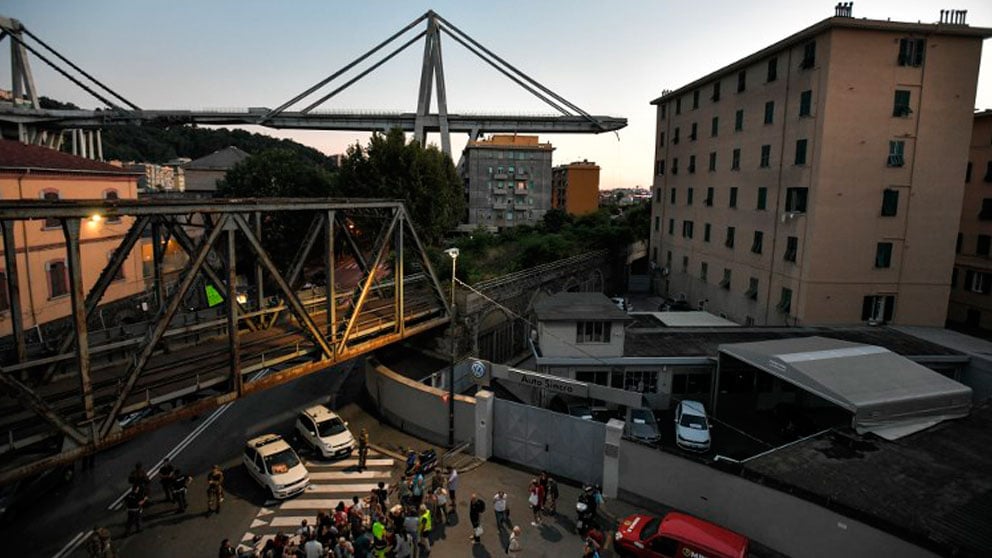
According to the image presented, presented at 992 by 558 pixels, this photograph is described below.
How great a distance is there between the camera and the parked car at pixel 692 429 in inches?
904

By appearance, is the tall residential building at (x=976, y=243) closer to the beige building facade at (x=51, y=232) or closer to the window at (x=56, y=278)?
the beige building facade at (x=51, y=232)

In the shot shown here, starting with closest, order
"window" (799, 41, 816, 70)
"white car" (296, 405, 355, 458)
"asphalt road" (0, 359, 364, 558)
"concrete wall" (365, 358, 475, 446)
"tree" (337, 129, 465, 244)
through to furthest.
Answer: "asphalt road" (0, 359, 364, 558)
"white car" (296, 405, 355, 458)
"concrete wall" (365, 358, 475, 446)
"window" (799, 41, 816, 70)
"tree" (337, 129, 465, 244)

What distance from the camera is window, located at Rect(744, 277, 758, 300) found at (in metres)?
36.5

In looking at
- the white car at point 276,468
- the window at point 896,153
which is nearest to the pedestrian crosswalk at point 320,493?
the white car at point 276,468

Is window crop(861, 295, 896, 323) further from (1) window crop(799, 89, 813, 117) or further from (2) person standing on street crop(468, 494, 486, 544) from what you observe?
(2) person standing on street crop(468, 494, 486, 544)

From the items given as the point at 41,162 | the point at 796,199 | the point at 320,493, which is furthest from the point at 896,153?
the point at 41,162

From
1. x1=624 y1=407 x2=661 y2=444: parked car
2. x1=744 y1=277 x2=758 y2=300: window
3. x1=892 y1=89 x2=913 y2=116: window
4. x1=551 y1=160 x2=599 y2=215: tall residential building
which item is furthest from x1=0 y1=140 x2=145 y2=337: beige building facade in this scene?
x1=551 y1=160 x2=599 y2=215: tall residential building

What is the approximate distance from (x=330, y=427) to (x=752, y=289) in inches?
1137

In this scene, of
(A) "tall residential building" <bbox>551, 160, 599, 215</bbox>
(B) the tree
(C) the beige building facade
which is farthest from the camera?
(A) "tall residential building" <bbox>551, 160, 599, 215</bbox>

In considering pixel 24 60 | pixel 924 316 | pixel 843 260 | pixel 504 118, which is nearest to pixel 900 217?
pixel 843 260

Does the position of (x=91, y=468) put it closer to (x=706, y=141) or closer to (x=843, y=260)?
(x=843, y=260)

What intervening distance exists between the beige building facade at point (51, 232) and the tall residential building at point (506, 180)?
55429 millimetres

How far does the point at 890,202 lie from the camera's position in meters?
31.0

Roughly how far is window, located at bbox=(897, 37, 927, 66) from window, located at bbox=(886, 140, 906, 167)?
429 centimetres
